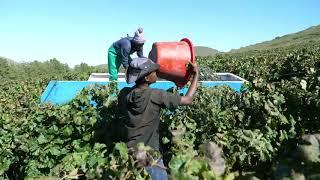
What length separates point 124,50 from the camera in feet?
30.0

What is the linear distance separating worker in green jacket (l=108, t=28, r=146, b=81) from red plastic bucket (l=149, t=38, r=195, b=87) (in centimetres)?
322

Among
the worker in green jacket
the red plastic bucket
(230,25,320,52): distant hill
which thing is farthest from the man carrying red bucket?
(230,25,320,52): distant hill

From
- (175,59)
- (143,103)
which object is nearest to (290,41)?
(175,59)

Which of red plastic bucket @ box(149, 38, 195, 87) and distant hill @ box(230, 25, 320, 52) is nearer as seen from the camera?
red plastic bucket @ box(149, 38, 195, 87)

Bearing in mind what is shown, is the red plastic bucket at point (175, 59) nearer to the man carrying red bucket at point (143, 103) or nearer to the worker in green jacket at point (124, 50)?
the man carrying red bucket at point (143, 103)

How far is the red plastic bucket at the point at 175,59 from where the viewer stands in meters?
5.36

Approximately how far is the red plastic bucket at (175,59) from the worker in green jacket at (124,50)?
3.22 meters

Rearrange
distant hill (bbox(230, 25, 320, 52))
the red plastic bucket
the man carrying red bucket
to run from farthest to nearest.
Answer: distant hill (bbox(230, 25, 320, 52))
the red plastic bucket
the man carrying red bucket

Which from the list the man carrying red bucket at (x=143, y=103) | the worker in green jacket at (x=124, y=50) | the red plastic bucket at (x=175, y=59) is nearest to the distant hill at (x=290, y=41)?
the worker in green jacket at (x=124, y=50)

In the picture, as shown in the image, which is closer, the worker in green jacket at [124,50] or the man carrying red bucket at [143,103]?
the man carrying red bucket at [143,103]

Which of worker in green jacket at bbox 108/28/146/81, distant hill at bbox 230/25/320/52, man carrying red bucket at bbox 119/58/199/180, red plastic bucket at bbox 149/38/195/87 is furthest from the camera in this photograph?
distant hill at bbox 230/25/320/52

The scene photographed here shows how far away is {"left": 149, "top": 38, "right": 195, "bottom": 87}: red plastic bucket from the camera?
5363 mm

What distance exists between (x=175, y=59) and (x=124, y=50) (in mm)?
3802

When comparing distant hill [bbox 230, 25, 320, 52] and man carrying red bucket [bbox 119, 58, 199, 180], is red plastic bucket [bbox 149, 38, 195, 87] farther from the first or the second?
distant hill [bbox 230, 25, 320, 52]
